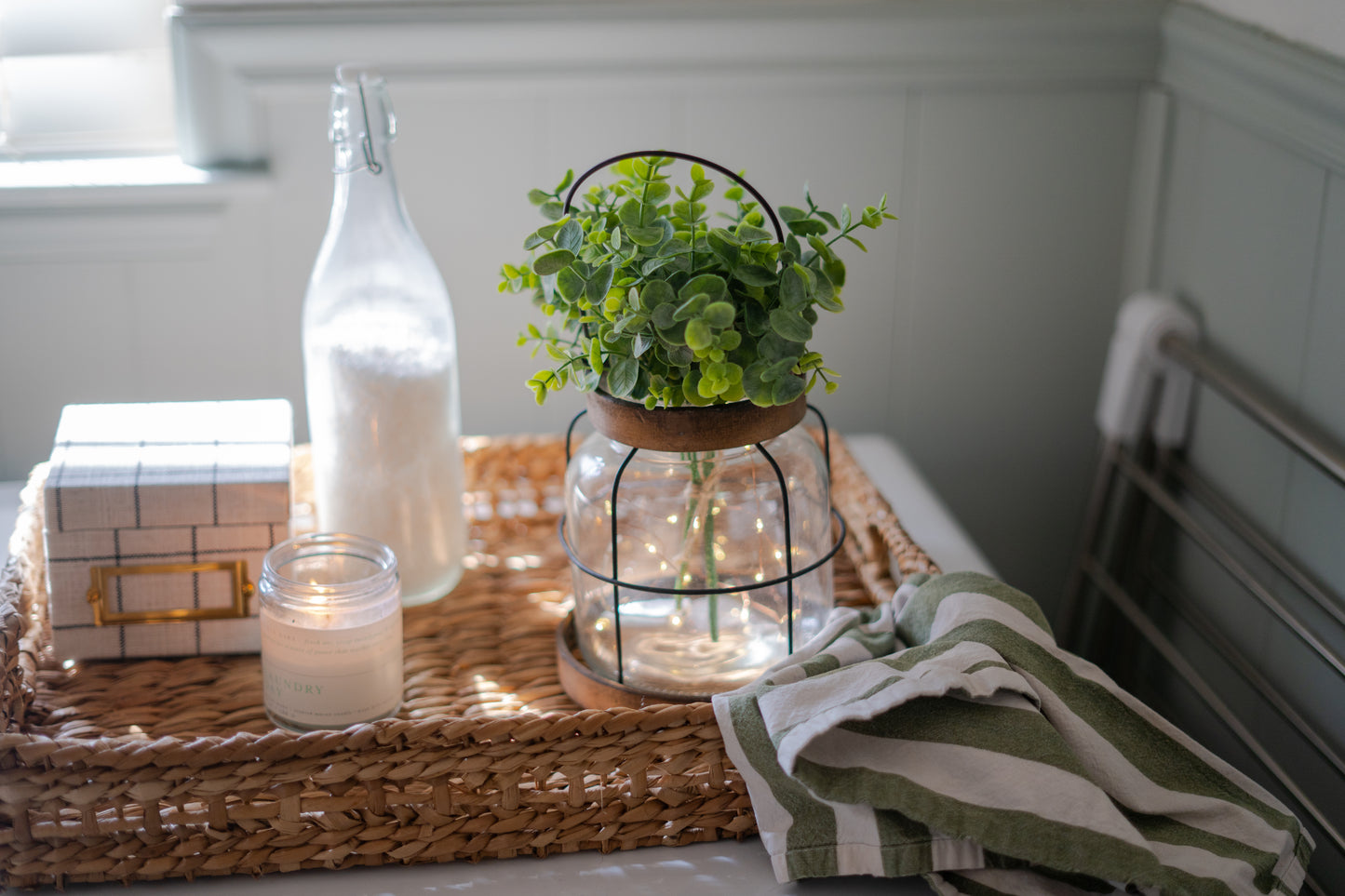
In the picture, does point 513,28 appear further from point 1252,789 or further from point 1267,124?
point 1252,789

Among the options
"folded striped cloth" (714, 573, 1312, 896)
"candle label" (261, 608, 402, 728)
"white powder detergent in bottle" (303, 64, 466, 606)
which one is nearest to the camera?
"folded striped cloth" (714, 573, 1312, 896)

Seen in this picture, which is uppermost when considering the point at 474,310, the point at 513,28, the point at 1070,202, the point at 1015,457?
the point at 513,28

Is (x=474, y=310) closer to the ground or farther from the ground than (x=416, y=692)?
farther from the ground

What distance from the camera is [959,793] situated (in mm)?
616

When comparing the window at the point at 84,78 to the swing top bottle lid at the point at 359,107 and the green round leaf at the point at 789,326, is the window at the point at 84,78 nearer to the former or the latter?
the swing top bottle lid at the point at 359,107

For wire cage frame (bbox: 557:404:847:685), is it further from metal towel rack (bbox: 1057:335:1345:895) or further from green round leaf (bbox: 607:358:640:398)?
metal towel rack (bbox: 1057:335:1345:895)

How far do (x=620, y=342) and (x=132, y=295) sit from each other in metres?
0.67

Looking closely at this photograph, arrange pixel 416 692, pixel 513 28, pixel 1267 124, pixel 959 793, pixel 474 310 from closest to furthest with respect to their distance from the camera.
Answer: pixel 959 793
pixel 416 692
pixel 1267 124
pixel 513 28
pixel 474 310

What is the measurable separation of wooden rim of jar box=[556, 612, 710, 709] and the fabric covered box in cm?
20

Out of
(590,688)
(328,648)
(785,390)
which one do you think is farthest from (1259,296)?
(328,648)

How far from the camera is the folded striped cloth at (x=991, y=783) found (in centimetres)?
61

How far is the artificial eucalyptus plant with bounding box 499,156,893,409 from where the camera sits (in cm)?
67

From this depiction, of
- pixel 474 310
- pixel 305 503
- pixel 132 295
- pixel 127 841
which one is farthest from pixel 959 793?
pixel 132 295

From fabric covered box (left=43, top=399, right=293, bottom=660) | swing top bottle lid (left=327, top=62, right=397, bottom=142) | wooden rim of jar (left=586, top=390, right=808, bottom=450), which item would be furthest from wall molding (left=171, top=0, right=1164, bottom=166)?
wooden rim of jar (left=586, top=390, right=808, bottom=450)
